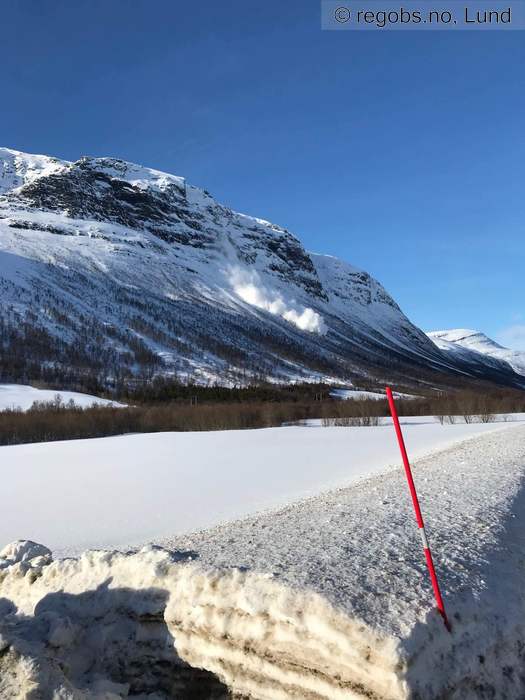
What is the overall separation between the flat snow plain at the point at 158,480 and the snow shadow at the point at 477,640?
22.5 ft

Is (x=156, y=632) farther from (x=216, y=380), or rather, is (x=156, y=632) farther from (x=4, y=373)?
(x=216, y=380)

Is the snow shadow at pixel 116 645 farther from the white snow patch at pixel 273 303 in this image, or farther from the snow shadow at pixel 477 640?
the white snow patch at pixel 273 303

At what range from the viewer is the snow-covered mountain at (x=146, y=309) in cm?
8969

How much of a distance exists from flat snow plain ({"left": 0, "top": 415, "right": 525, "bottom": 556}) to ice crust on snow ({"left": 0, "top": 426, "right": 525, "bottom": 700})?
488 cm

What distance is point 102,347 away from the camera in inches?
3561

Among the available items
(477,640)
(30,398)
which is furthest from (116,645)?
(30,398)

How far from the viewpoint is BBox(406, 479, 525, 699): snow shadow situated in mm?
4230

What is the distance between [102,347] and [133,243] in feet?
255

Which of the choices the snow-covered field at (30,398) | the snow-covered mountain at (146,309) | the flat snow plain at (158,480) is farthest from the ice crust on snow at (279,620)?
the snow-covered mountain at (146,309)

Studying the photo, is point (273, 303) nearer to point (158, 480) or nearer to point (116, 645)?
point (158, 480)

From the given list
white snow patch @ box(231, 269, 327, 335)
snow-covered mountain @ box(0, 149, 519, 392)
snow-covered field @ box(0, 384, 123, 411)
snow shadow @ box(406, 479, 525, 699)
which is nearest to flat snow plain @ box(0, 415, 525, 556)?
snow shadow @ box(406, 479, 525, 699)

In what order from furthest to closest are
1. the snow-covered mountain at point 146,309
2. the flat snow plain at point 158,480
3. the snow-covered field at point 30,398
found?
the snow-covered mountain at point 146,309
the snow-covered field at point 30,398
the flat snow plain at point 158,480

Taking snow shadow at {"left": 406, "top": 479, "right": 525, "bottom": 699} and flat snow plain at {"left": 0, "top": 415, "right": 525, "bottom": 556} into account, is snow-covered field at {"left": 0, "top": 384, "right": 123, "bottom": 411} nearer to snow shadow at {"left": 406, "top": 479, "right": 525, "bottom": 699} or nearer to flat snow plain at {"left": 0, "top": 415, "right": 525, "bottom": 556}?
flat snow plain at {"left": 0, "top": 415, "right": 525, "bottom": 556}

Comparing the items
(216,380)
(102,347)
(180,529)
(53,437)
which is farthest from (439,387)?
(180,529)
